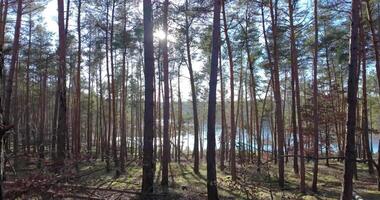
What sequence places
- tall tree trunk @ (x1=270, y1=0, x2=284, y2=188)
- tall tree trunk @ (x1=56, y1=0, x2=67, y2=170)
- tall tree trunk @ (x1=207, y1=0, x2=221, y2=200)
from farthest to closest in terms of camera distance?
1. tall tree trunk @ (x1=270, y1=0, x2=284, y2=188)
2. tall tree trunk @ (x1=207, y1=0, x2=221, y2=200)
3. tall tree trunk @ (x1=56, y1=0, x2=67, y2=170)

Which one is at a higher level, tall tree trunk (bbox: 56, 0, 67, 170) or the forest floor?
tall tree trunk (bbox: 56, 0, 67, 170)

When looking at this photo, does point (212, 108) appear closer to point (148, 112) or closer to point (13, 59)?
point (148, 112)

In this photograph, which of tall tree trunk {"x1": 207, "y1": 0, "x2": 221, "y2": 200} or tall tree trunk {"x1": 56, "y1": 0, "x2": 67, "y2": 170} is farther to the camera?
tall tree trunk {"x1": 207, "y1": 0, "x2": 221, "y2": 200}

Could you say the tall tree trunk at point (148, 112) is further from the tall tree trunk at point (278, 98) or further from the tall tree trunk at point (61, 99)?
the tall tree trunk at point (278, 98)

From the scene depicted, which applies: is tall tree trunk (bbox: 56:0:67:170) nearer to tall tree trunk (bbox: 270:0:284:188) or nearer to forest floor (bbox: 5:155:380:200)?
forest floor (bbox: 5:155:380:200)

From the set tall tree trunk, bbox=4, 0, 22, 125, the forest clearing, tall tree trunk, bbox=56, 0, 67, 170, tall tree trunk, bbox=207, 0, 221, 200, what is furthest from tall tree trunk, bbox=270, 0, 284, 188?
tall tree trunk, bbox=4, 0, 22, 125

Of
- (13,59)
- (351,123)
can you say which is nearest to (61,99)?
(13,59)

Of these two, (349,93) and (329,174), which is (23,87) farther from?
(349,93)

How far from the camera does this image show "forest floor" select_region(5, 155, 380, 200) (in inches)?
163

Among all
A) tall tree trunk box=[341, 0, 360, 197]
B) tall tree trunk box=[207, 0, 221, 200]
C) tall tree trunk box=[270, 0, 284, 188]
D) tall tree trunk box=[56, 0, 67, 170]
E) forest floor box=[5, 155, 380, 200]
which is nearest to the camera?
forest floor box=[5, 155, 380, 200]

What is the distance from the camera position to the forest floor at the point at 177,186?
4.15 metres

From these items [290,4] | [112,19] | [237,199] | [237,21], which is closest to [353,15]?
[237,199]

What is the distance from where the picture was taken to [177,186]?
525 inches

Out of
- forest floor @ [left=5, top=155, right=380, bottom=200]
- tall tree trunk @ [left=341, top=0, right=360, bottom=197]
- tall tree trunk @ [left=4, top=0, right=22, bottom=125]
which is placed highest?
tall tree trunk @ [left=4, top=0, right=22, bottom=125]
